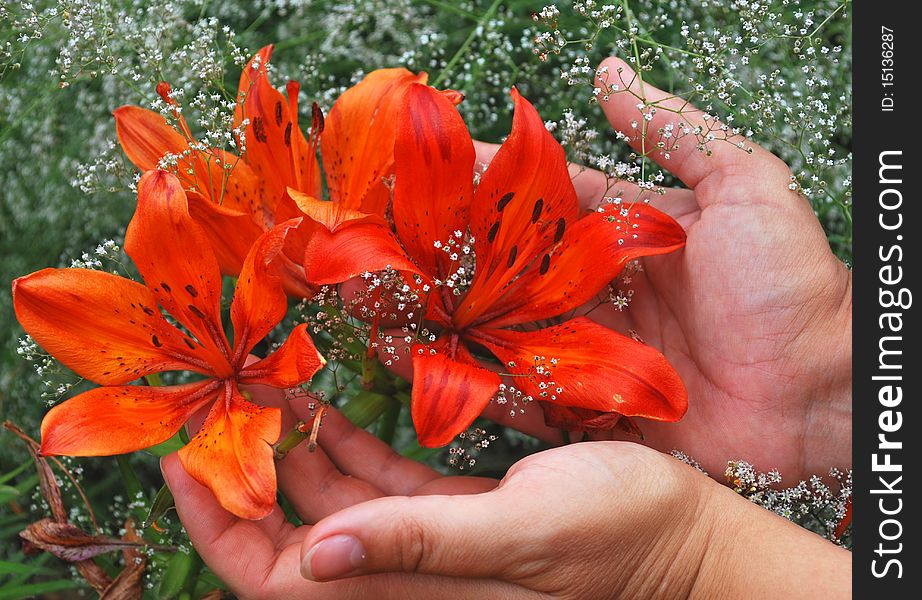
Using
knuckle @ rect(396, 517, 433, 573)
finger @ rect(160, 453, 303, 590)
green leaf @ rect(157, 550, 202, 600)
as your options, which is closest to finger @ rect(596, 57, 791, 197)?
knuckle @ rect(396, 517, 433, 573)

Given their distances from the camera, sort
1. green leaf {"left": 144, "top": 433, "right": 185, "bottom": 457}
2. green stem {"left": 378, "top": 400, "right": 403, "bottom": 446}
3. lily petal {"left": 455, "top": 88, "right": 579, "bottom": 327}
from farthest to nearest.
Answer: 1. green stem {"left": 378, "top": 400, "right": 403, "bottom": 446}
2. green leaf {"left": 144, "top": 433, "right": 185, "bottom": 457}
3. lily petal {"left": 455, "top": 88, "right": 579, "bottom": 327}

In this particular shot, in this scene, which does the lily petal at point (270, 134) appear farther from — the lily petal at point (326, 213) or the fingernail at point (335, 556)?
the fingernail at point (335, 556)

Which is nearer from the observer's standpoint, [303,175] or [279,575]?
[279,575]

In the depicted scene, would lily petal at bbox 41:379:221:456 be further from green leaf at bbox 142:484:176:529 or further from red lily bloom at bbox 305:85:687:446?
red lily bloom at bbox 305:85:687:446

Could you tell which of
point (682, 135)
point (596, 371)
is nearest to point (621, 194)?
point (682, 135)

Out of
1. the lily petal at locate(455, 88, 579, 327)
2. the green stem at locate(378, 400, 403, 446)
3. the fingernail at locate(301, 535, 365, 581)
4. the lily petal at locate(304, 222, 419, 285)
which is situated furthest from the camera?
the green stem at locate(378, 400, 403, 446)
